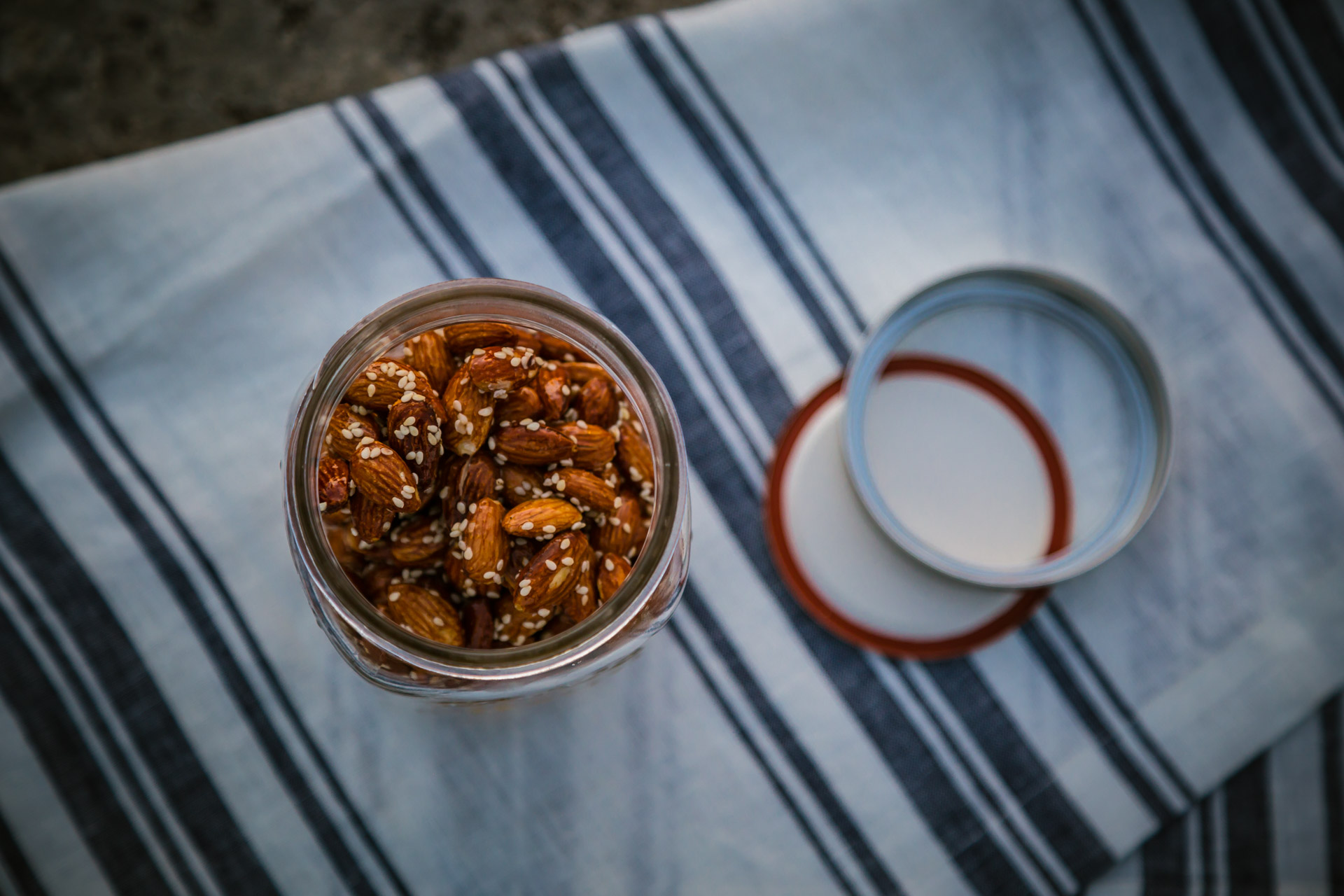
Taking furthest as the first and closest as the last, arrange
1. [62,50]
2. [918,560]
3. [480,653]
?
[62,50] < [918,560] < [480,653]

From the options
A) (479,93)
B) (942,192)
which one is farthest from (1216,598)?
(479,93)

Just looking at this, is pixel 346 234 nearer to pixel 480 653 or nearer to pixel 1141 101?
pixel 480 653

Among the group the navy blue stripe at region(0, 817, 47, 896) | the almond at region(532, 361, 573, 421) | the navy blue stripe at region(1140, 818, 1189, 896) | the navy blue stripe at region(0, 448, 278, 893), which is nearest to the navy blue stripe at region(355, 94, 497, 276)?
the almond at region(532, 361, 573, 421)

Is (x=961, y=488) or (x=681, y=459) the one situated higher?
(x=681, y=459)

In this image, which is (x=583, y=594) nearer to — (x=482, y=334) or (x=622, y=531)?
(x=622, y=531)

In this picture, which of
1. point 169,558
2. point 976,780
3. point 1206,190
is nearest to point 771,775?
point 976,780

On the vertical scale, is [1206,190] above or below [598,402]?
below
